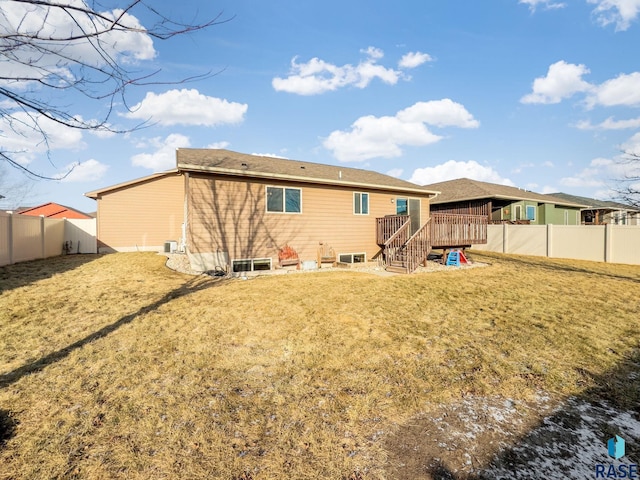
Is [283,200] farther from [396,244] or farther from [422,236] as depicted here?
[422,236]

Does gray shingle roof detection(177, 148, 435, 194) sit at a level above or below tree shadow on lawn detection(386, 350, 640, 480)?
above

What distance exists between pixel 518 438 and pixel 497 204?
23.9 metres

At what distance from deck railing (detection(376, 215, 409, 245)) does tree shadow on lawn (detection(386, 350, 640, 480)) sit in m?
9.78

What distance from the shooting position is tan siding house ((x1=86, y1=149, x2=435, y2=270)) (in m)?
9.94

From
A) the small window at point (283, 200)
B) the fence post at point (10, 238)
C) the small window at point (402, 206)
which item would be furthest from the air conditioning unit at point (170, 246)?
the small window at point (402, 206)

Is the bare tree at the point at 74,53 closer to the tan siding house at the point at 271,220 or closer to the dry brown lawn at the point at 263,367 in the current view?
the dry brown lawn at the point at 263,367

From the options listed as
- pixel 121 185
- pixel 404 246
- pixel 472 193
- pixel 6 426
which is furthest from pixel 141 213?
pixel 472 193

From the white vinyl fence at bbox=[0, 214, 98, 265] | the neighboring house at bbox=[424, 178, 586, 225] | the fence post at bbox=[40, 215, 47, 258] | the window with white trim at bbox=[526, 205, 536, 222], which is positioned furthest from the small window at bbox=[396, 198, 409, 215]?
the fence post at bbox=[40, 215, 47, 258]

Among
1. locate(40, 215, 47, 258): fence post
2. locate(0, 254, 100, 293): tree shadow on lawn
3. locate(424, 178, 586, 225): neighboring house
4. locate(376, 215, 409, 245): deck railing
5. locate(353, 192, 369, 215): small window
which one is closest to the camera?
locate(0, 254, 100, 293): tree shadow on lawn

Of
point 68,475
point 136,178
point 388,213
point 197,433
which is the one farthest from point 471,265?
point 136,178

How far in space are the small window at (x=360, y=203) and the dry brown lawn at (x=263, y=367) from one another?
627 cm

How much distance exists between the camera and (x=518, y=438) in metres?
2.52

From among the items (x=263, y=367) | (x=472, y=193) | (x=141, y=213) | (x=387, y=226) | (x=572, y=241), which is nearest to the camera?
(x=263, y=367)

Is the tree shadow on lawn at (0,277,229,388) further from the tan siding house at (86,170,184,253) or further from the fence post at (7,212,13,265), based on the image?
the tan siding house at (86,170,184,253)
